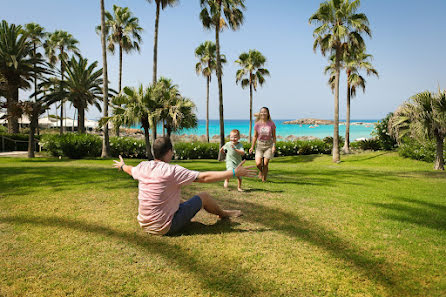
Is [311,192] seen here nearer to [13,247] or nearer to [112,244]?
[112,244]

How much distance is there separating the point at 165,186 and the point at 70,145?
19201mm

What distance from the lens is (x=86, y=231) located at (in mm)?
4281

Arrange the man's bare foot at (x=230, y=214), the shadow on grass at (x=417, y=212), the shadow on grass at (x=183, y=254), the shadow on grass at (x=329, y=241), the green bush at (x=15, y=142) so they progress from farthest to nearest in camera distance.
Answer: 1. the green bush at (x=15, y=142)
2. the shadow on grass at (x=417, y=212)
3. the man's bare foot at (x=230, y=214)
4. the shadow on grass at (x=329, y=241)
5. the shadow on grass at (x=183, y=254)

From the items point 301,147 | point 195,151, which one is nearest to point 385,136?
point 301,147

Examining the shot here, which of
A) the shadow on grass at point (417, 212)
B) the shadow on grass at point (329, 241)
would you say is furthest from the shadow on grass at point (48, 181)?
the shadow on grass at point (417, 212)

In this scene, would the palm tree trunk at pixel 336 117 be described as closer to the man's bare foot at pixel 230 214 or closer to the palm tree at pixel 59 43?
the man's bare foot at pixel 230 214

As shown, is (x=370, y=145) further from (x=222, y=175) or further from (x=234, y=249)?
(x=222, y=175)

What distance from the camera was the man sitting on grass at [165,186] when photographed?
Result: 3.46 metres

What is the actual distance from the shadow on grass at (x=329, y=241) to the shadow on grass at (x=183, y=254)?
2.64 ft

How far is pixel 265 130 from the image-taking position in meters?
7.50

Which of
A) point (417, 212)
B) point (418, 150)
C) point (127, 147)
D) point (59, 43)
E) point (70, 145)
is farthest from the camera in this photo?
point (59, 43)

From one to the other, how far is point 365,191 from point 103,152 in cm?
1847

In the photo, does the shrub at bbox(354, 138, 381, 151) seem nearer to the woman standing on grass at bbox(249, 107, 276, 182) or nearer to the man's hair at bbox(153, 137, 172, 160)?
the woman standing on grass at bbox(249, 107, 276, 182)

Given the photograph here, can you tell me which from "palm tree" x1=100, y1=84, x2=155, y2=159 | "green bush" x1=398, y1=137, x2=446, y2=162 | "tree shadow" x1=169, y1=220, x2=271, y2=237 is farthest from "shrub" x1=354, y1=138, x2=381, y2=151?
"tree shadow" x1=169, y1=220, x2=271, y2=237
